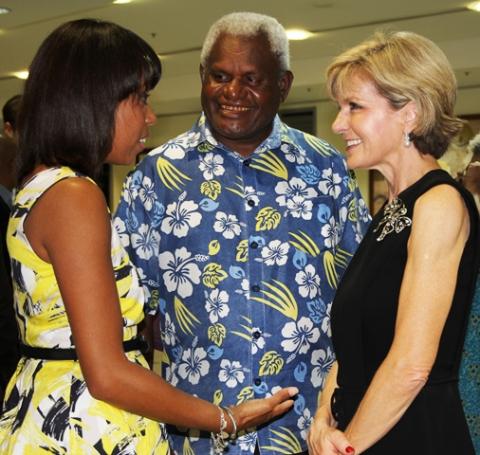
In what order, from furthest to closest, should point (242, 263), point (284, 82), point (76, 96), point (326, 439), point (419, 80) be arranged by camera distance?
1. point (284, 82)
2. point (242, 263)
3. point (326, 439)
4. point (419, 80)
5. point (76, 96)

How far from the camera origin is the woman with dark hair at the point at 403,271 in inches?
76.4

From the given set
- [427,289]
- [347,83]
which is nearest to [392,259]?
[427,289]

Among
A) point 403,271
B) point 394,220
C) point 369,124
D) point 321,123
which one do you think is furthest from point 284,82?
point 321,123

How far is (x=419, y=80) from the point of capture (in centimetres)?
209

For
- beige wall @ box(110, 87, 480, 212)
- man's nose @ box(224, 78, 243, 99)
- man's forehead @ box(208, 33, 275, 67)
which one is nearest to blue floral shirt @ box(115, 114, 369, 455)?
man's nose @ box(224, 78, 243, 99)

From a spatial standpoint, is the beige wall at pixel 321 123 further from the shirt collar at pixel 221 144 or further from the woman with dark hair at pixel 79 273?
the woman with dark hair at pixel 79 273

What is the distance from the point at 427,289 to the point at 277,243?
2.83 feet

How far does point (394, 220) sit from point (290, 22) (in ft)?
22.3

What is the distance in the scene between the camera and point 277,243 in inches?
107

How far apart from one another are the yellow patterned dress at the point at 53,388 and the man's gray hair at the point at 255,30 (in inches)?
49.2

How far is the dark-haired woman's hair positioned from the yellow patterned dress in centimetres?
6

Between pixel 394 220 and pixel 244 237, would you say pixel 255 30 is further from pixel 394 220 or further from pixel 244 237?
pixel 394 220

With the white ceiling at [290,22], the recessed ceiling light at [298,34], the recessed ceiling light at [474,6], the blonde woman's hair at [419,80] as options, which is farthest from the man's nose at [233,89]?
the recessed ceiling light at [298,34]

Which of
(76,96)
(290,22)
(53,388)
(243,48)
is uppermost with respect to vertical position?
(290,22)
